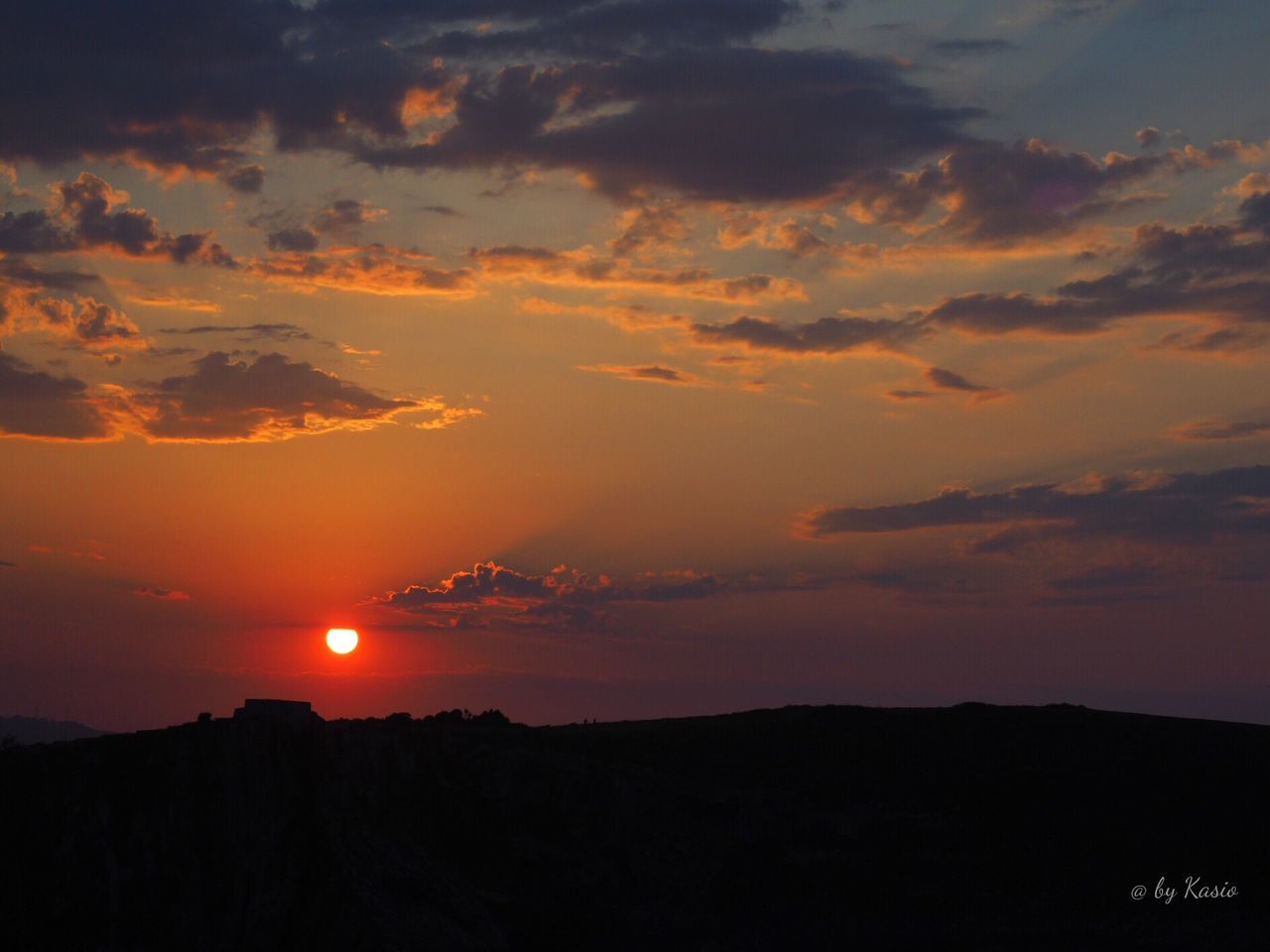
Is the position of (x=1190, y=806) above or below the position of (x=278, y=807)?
below

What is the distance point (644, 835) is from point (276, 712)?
18.1 metres

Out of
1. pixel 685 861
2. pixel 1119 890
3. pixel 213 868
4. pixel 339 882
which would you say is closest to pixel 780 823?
pixel 685 861

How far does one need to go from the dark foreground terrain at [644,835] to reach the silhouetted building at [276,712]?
711 millimetres

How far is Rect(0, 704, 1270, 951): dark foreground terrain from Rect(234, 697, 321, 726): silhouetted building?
71 centimetres

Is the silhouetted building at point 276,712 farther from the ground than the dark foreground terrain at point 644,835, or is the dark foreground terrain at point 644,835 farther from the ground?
the silhouetted building at point 276,712

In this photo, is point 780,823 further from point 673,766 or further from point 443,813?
point 443,813

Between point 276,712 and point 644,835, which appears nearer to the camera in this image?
point 276,712

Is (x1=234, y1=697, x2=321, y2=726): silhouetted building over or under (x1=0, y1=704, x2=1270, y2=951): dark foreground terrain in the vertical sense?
over

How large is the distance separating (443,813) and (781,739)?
21.8 metres

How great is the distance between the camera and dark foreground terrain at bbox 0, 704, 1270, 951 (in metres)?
47.5

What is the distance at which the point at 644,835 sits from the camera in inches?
2415

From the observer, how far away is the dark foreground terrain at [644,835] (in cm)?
4753

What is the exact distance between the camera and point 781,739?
73.2m

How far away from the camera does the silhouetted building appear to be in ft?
168
